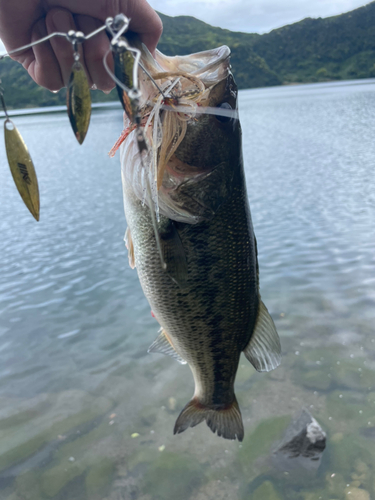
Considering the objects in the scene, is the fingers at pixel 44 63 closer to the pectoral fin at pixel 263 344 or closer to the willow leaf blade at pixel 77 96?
the willow leaf blade at pixel 77 96

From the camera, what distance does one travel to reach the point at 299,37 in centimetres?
14400

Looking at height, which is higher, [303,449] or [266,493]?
[303,449]

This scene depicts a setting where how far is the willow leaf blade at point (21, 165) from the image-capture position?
92 cm

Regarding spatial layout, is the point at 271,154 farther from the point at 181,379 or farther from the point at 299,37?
the point at 299,37

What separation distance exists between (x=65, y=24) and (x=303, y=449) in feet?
13.3

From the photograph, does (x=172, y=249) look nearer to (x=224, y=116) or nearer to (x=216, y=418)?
(x=224, y=116)

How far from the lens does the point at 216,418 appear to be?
2.48 meters

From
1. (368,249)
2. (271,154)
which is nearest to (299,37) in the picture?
(271,154)

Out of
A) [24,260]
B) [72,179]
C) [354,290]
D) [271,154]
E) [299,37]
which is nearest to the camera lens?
[354,290]

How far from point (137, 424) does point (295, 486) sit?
6.30 ft

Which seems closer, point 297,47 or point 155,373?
point 155,373

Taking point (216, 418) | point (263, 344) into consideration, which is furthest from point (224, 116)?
point (216, 418)

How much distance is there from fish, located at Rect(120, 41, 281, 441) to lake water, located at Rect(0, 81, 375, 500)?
7.85 feet

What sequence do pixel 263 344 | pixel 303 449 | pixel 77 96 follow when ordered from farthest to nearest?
pixel 303 449
pixel 263 344
pixel 77 96
